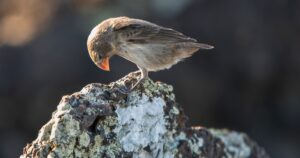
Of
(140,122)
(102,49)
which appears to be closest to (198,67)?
(102,49)

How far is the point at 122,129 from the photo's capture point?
20.4 ft

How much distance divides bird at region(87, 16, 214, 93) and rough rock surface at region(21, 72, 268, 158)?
4.49ft

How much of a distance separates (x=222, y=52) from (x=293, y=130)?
170 centimetres

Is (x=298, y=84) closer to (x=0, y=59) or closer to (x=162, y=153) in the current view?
(x=0, y=59)

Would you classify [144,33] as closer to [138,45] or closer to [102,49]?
[138,45]

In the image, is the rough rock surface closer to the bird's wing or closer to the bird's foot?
the bird's foot

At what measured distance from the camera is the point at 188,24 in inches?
586

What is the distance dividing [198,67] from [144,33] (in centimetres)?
550

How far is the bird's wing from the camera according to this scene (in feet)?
28.8

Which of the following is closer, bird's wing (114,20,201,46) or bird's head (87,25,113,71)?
bird's head (87,25,113,71)

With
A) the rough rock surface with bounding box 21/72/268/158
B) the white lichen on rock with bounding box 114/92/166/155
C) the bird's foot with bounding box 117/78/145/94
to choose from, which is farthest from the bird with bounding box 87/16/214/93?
the white lichen on rock with bounding box 114/92/166/155

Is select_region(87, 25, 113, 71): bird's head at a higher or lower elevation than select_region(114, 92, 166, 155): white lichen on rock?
higher

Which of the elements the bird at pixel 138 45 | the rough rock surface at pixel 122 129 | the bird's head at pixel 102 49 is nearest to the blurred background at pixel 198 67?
the bird at pixel 138 45

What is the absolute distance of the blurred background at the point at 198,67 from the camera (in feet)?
45.6
